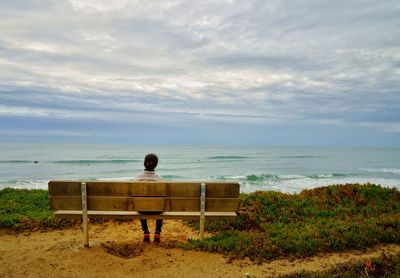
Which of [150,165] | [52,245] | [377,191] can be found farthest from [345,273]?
[377,191]

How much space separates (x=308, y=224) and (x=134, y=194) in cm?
358

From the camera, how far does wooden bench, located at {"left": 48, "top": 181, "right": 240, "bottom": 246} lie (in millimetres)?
5027

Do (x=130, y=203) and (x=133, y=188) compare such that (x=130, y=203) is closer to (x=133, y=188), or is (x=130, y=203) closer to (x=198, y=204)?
(x=133, y=188)

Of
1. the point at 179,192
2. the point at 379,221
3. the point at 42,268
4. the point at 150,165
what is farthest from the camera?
the point at 379,221

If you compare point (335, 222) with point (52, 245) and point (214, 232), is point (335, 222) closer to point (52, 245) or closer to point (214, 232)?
point (214, 232)

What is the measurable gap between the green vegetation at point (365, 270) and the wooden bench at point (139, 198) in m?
1.54

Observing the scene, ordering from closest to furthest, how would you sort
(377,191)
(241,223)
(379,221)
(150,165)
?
(150,165) < (379,221) < (241,223) < (377,191)

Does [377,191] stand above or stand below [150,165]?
below

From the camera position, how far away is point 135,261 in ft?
15.7

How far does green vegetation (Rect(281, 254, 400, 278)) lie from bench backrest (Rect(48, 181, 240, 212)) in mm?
1544

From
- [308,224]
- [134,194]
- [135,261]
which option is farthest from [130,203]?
[308,224]

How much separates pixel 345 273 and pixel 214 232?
9.69 ft

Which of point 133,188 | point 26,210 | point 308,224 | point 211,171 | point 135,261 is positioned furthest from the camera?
point 211,171

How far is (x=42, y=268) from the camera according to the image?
4559mm
